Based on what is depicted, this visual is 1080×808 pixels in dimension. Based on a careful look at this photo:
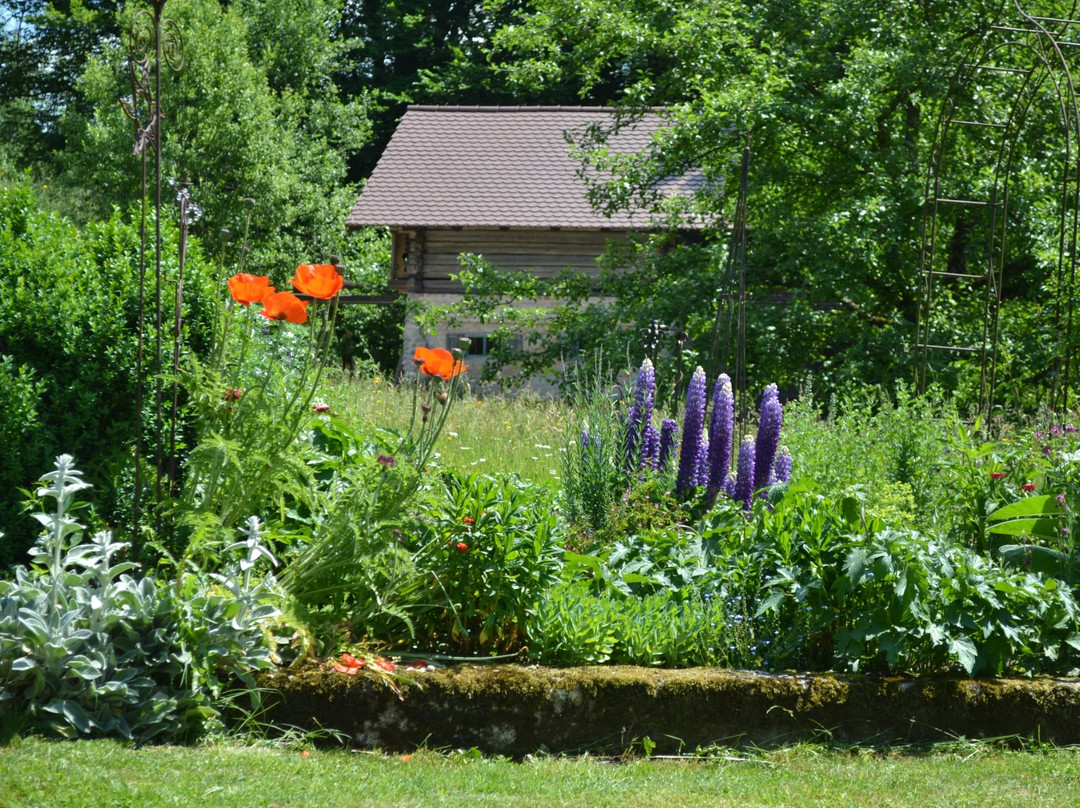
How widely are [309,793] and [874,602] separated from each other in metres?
2.04

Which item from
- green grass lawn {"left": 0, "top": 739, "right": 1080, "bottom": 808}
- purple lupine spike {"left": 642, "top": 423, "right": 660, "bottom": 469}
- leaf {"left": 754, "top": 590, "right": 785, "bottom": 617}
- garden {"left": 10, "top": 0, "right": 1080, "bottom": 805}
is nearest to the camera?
green grass lawn {"left": 0, "top": 739, "right": 1080, "bottom": 808}

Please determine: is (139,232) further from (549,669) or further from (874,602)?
(874,602)

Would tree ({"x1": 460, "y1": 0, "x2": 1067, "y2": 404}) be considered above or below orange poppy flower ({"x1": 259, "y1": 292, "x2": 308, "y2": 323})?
above

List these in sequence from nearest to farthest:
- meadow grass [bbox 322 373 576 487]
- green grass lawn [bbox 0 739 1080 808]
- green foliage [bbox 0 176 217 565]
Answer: green grass lawn [bbox 0 739 1080 808] → green foliage [bbox 0 176 217 565] → meadow grass [bbox 322 373 576 487]

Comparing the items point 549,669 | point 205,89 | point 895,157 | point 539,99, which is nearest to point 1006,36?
point 895,157

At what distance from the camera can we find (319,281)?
11.9 feet

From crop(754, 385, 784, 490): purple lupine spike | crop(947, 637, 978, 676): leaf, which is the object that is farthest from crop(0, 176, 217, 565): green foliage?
crop(947, 637, 978, 676): leaf

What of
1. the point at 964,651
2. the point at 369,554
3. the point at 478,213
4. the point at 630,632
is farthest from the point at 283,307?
the point at 478,213

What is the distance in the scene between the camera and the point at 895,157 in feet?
35.8

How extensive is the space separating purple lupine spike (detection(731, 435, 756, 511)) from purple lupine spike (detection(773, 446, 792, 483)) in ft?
0.95

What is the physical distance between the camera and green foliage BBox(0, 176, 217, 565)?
400cm

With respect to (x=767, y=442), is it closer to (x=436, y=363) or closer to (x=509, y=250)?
(x=436, y=363)

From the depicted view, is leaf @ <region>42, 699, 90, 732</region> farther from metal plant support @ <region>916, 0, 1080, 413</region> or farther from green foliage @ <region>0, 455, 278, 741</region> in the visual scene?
metal plant support @ <region>916, 0, 1080, 413</region>

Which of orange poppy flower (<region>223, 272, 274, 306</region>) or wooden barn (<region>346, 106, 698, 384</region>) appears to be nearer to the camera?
orange poppy flower (<region>223, 272, 274, 306</region>)
